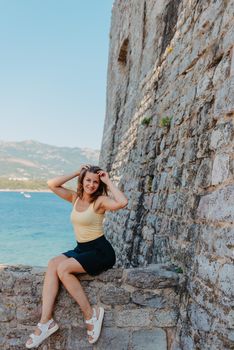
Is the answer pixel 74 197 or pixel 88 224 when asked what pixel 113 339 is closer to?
pixel 88 224

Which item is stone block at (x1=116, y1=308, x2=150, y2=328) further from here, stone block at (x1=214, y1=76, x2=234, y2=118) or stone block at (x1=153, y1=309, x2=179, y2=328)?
stone block at (x1=214, y1=76, x2=234, y2=118)

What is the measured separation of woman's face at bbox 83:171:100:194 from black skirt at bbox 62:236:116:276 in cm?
42

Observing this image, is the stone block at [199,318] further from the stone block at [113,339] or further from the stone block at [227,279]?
the stone block at [113,339]

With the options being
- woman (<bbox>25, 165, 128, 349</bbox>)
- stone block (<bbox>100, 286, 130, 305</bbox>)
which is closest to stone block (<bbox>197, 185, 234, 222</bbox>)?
woman (<bbox>25, 165, 128, 349</bbox>)

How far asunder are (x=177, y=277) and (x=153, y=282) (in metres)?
0.21

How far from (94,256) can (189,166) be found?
117 cm

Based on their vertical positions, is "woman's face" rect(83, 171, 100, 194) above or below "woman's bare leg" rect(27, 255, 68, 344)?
above

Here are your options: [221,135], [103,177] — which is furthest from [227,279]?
[103,177]

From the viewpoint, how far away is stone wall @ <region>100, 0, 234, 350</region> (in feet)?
9.01

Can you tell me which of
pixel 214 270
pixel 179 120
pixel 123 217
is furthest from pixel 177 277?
pixel 123 217

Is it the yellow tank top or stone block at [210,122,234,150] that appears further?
the yellow tank top

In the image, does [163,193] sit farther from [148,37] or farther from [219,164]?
[148,37]

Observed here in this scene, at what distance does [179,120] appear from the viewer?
4113 mm

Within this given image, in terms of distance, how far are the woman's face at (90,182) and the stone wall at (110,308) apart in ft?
2.37
